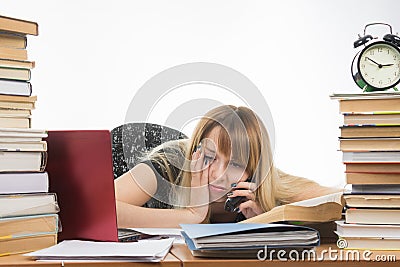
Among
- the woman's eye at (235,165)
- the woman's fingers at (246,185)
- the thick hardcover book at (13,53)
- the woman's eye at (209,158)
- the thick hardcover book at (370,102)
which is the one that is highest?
the thick hardcover book at (13,53)

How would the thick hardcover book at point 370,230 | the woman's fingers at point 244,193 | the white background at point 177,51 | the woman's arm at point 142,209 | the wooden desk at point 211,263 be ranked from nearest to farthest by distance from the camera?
the wooden desk at point 211,263 < the thick hardcover book at point 370,230 < the woman's fingers at point 244,193 < the woman's arm at point 142,209 < the white background at point 177,51

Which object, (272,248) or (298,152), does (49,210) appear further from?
(298,152)

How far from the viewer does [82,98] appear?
283 centimetres

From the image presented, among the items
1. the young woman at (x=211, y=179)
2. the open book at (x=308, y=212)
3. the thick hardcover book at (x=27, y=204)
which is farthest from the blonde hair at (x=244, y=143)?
the thick hardcover book at (x=27, y=204)

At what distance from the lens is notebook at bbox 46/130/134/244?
1.10m

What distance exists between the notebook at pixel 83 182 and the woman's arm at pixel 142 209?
448 mm

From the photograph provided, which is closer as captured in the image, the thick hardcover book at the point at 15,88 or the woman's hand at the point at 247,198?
the thick hardcover book at the point at 15,88

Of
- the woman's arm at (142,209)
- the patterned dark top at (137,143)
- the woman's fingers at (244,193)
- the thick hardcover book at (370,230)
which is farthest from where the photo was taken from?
the patterned dark top at (137,143)

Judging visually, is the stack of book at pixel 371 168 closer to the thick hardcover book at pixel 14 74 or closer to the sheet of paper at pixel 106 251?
the sheet of paper at pixel 106 251

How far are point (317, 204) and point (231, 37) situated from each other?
6.04 feet

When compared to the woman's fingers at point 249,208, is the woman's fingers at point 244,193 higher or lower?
higher

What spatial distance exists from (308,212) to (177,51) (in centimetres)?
186

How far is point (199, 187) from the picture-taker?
1.46 metres

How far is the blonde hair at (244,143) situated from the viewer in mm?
1483
